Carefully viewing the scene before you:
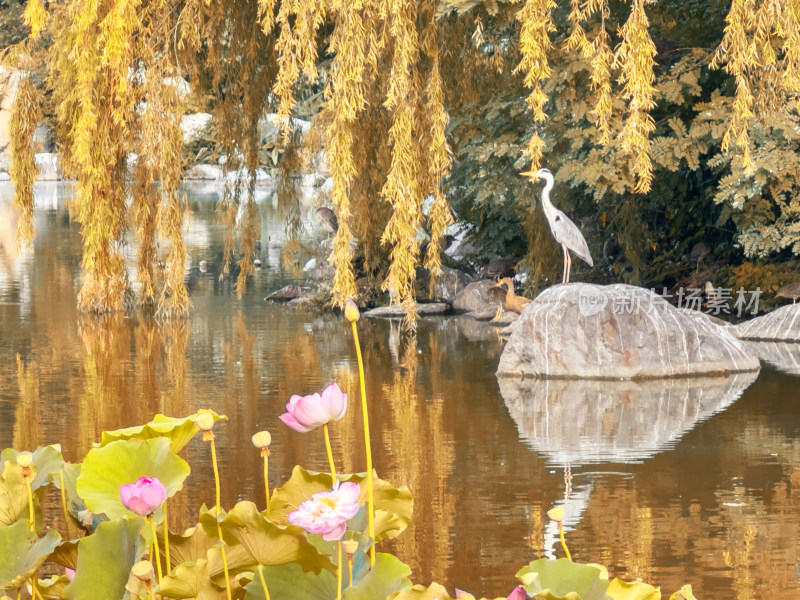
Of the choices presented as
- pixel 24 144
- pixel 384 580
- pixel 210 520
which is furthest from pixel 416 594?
pixel 24 144

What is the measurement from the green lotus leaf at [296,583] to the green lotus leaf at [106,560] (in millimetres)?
255

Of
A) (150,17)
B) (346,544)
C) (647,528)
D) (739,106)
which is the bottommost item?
(647,528)

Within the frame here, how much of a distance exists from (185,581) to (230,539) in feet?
0.44

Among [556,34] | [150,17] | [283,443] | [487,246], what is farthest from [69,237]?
[283,443]

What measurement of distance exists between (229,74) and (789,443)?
5301mm

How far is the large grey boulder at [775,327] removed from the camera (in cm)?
1062

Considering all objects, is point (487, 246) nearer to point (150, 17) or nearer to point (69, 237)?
point (150, 17)

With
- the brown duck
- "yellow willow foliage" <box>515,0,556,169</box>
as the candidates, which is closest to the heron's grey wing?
the brown duck

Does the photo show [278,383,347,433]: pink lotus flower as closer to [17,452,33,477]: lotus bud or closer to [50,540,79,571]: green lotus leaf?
[17,452,33,477]: lotus bud

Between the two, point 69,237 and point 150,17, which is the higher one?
point 150,17

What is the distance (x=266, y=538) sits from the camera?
87.4 inches

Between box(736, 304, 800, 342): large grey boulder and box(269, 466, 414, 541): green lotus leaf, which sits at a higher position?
box(269, 466, 414, 541): green lotus leaf

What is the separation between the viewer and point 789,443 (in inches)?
268

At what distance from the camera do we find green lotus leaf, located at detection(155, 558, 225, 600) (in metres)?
2.21
